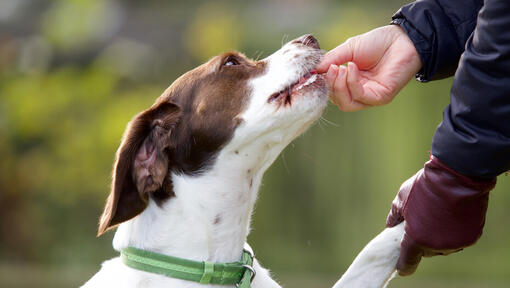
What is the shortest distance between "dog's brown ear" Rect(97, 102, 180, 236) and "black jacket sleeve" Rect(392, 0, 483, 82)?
110cm

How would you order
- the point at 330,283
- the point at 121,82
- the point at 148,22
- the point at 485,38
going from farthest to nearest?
the point at 148,22
the point at 121,82
the point at 330,283
the point at 485,38

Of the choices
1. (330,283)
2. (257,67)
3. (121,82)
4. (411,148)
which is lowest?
(330,283)

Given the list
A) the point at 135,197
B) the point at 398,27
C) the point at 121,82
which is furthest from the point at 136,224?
the point at 121,82

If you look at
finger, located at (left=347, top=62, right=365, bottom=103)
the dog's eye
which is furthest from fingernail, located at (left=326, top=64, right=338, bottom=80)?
the dog's eye

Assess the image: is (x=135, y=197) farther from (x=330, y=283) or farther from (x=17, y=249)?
(x=17, y=249)

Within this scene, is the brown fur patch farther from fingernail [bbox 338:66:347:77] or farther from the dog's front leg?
the dog's front leg

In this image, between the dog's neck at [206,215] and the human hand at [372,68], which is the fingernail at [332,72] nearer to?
the human hand at [372,68]

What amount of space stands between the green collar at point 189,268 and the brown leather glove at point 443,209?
0.76 m

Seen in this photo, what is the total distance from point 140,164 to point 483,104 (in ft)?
4.98

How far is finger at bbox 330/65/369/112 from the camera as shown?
12.2 ft

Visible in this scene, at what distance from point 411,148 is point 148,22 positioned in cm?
334

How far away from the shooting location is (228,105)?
3.86 m

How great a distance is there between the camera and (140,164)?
3.75m

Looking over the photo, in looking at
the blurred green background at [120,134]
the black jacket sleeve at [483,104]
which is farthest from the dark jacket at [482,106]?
the blurred green background at [120,134]
